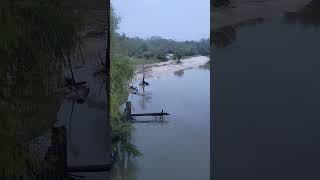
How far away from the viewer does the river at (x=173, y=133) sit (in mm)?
4422

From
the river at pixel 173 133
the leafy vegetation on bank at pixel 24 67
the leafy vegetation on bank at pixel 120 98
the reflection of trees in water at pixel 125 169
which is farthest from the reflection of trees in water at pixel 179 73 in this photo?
the leafy vegetation on bank at pixel 24 67

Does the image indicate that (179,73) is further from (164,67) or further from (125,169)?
(125,169)

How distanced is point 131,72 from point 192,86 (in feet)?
1.90
